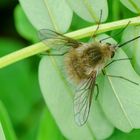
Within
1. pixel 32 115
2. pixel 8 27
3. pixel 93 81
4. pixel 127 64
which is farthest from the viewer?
pixel 8 27

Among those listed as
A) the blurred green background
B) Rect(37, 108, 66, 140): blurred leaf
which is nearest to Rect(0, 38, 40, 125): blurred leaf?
the blurred green background

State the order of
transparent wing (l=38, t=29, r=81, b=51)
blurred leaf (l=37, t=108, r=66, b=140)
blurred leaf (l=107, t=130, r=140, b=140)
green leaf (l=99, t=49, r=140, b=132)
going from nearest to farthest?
green leaf (l=99, t=49, r=140, b=132)
transparent wing (l=38, t=29, r=81, b=51)
blurred leaf (l=107, t=130, r=140, b=140)
blurred leaf (l=37, t=108, r=66, b=140)

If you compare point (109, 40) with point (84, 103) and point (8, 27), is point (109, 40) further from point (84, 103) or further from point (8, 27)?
point (8, 27)

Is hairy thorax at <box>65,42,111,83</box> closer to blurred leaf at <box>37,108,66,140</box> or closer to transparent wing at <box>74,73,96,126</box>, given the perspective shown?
transparent wing at <box>74,73,96,126</box>

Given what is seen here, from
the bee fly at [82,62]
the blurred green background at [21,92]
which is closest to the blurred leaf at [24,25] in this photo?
the blurred green background at [21,92]

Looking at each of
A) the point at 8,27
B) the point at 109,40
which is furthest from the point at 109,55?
the point at 8,27

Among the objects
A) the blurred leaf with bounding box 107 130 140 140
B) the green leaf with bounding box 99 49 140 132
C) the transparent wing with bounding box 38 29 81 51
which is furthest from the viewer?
the blurred leaf with bounding box 107 130 140 140
